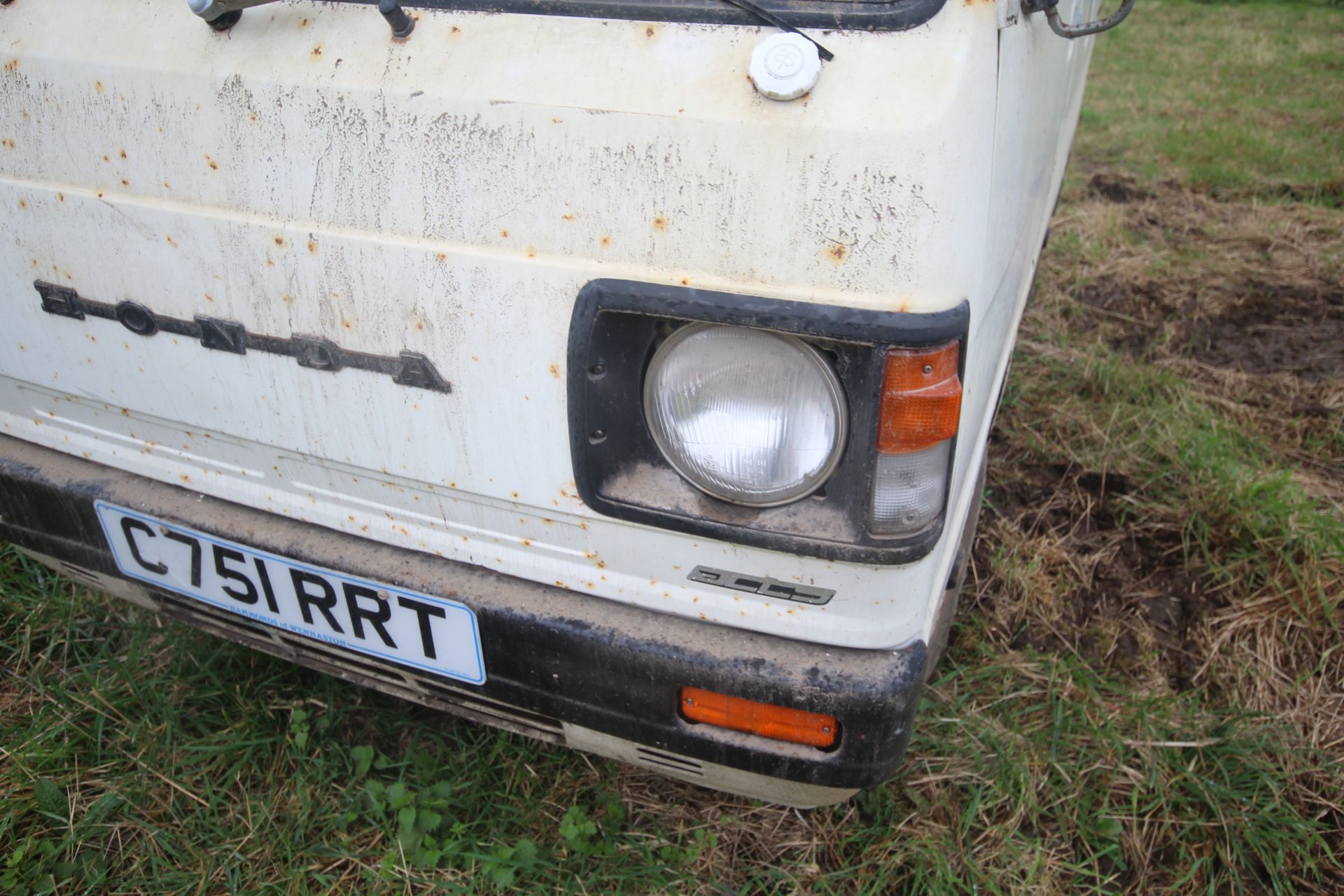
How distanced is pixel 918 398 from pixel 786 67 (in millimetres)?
395

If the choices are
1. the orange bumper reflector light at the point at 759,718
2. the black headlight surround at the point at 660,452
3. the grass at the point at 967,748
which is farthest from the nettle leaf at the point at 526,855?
the black headlight surround at the point at 660,452

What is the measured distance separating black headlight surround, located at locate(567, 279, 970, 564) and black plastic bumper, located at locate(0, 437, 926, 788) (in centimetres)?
17

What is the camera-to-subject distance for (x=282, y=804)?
1.74 meters

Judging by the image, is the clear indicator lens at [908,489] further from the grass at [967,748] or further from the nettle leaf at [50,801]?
the nettle leaf at [50,801]

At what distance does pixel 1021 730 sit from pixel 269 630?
1.51 meters

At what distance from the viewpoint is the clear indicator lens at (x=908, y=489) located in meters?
1.08

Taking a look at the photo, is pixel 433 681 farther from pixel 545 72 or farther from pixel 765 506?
pixel 545 72

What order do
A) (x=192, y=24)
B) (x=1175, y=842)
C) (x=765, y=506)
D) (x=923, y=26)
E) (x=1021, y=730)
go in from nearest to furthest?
(x=923, y=26), (x=765, y=506), (x=192, y=24), (x=1175, y=842), (x=1021, y=730)

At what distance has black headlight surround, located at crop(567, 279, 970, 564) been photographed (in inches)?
39.8

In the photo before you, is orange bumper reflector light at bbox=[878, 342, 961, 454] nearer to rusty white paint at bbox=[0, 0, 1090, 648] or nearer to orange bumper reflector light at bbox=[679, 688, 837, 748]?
rusty white paint at bbox=[0, 0, 1090, 648]

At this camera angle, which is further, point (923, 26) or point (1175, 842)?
point (1175, 842)

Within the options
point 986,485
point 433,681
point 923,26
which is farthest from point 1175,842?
point 923,26

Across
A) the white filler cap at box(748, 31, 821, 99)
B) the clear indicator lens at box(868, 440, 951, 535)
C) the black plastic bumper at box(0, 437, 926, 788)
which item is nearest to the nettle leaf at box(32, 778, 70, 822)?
the black plastic bumper at box(0, 437, 926, 788)

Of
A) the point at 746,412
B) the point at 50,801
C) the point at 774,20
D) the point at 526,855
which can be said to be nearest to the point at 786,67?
the point at 774,20
